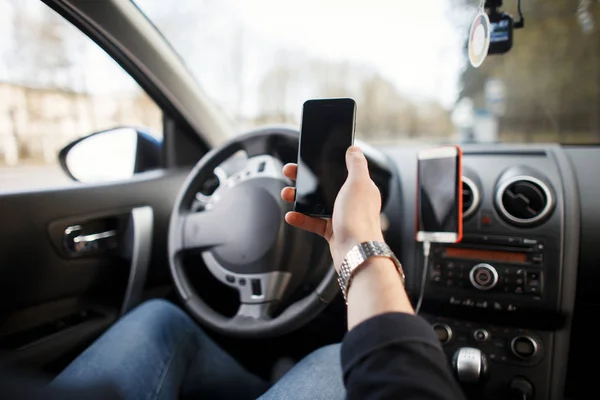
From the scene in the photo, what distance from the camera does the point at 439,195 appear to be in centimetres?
151

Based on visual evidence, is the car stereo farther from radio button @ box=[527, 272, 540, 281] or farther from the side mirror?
the side mirror

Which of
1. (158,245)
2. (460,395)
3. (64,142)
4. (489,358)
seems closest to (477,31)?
(489,358)

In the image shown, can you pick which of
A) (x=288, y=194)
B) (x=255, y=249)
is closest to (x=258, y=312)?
(x=255, y=249)

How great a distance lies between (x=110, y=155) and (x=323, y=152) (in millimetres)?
1109

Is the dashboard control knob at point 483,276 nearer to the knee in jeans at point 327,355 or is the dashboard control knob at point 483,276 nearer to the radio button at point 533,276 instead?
the radio button at point 533,276

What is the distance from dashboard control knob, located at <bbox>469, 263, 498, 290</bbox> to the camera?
1.49m

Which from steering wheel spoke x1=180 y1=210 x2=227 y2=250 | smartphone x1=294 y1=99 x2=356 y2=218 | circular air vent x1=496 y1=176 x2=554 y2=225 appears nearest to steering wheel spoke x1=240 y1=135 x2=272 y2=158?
steering wheel spoke x1=180 y1=210 x2=227 y2=250

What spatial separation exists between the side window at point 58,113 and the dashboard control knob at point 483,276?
1287 mm

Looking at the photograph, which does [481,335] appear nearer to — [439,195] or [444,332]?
[444,332]

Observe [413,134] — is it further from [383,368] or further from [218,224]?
[383,368]

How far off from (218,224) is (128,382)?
1.68 feet

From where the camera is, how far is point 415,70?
5.77ft

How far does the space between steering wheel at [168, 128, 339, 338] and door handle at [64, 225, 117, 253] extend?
1.03 ft

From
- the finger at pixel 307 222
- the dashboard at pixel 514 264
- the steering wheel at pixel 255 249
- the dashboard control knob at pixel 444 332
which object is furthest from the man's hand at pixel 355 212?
the dashboard control knob at pixel 444 332
